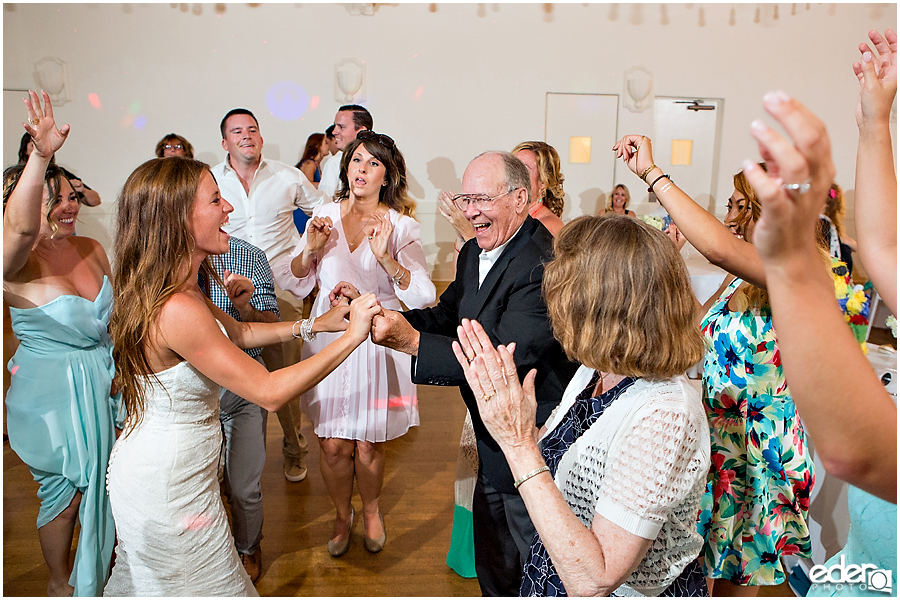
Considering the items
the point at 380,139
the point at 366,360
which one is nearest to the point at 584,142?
the point at 380,139

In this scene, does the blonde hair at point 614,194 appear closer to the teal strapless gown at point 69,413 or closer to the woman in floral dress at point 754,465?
the woman in floral dress at point 754,465

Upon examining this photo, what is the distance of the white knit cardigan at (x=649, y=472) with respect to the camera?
1.01m

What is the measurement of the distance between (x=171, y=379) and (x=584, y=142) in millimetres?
7010

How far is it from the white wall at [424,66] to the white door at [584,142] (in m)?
0.12

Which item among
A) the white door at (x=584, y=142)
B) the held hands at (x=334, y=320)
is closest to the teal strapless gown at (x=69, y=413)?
the held hands at (x=334, y=320)

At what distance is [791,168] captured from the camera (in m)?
0.47

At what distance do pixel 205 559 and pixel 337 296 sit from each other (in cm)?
96

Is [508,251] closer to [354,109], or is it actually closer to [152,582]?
[152,582]

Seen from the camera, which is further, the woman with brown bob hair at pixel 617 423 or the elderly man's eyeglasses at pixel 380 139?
the elderly man's eyeglasses at pixel 380 139

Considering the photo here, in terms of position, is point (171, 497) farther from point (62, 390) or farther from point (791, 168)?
point (791, 168)

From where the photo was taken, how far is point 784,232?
0.50 meters

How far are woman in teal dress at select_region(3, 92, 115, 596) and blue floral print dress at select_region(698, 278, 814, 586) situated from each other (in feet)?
6.25

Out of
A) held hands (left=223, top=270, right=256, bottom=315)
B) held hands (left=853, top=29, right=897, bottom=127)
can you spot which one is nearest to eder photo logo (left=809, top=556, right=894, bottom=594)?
held hands (left=853, top=29, right=897, bottom=127)

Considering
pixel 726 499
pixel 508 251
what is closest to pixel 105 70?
pixel 508 251
